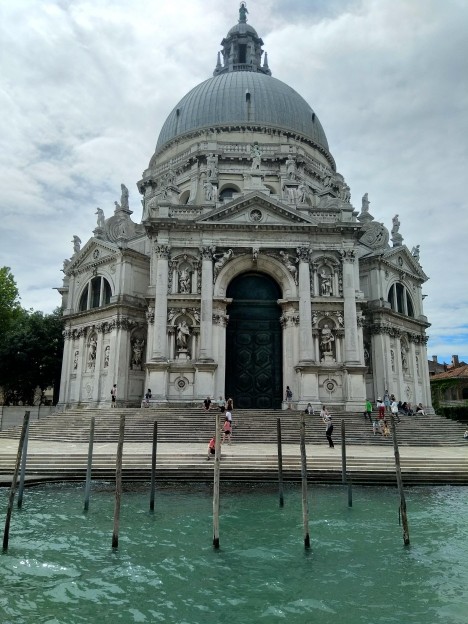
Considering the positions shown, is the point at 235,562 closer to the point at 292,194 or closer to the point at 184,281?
the point at 184,281

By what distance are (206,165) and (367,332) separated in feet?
50.4

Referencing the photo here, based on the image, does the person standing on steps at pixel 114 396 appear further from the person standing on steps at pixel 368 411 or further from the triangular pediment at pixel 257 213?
the person standing on steps at pixel 368 411

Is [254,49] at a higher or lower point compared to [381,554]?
higher

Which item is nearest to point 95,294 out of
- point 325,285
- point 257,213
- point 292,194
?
point 257,213

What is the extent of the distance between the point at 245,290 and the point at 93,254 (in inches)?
452

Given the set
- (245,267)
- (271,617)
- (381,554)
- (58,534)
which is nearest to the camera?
(271,617)

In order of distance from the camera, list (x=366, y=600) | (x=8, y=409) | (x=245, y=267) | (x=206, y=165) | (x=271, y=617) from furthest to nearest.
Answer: (x=206, y=165) → (x=8, y=409) → (x=245, y=267) → (x=366, y=600) → (x=271, y=617)

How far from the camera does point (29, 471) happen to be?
45.6ft

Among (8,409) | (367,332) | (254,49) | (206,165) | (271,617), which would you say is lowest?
(271,617)

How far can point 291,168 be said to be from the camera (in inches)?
1282

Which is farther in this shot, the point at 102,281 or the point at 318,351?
the point at 102,281

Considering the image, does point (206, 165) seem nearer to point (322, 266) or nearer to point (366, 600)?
point (322, 266)

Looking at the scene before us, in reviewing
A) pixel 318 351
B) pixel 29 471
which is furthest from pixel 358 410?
pixel 29 471

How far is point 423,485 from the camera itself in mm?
13789
